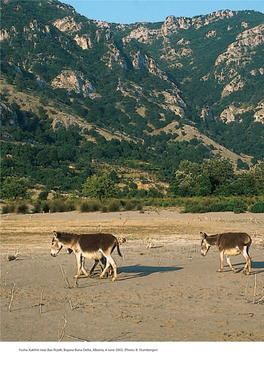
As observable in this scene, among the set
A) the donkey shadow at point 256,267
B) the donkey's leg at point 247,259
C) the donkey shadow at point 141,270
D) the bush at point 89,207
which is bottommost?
the bush at point 89,207

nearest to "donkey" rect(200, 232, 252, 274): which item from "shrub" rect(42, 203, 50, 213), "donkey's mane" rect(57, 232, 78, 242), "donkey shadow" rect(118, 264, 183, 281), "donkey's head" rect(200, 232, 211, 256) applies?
"donkey's head" rect(200, 232, 211, 256)

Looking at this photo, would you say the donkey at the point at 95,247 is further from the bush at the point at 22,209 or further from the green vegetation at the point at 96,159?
the bush at the point at 22,209

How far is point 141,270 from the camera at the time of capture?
644 inches

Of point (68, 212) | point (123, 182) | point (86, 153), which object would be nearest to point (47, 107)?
point (86, 153)

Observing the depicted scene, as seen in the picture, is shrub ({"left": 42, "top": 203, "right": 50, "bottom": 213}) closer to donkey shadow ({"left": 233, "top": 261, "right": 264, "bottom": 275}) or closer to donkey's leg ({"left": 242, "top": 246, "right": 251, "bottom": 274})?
donkey shadow ({"left": 233, "top": 261, "right": 264, "bottom": 275})

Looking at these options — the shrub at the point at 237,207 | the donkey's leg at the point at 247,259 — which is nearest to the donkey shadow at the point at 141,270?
the donkey's leg at the point at 247,259

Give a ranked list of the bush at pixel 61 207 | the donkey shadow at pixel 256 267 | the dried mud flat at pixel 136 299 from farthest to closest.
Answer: the bush at pixel 61 207, the donkey shadow at pixel 256 267, the dried mud flat at pixel 136 299

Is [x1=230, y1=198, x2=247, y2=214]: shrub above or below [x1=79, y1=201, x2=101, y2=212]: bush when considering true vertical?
above

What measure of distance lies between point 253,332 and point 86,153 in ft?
417

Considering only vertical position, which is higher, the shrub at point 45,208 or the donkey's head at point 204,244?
the donkey's head at point 204,244

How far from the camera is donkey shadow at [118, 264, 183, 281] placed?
15516mm

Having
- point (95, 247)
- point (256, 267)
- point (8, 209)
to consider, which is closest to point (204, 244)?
point (256, 267)

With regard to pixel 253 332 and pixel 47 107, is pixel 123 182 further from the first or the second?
pixel 253 332

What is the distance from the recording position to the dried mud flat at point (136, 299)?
9.30 m
